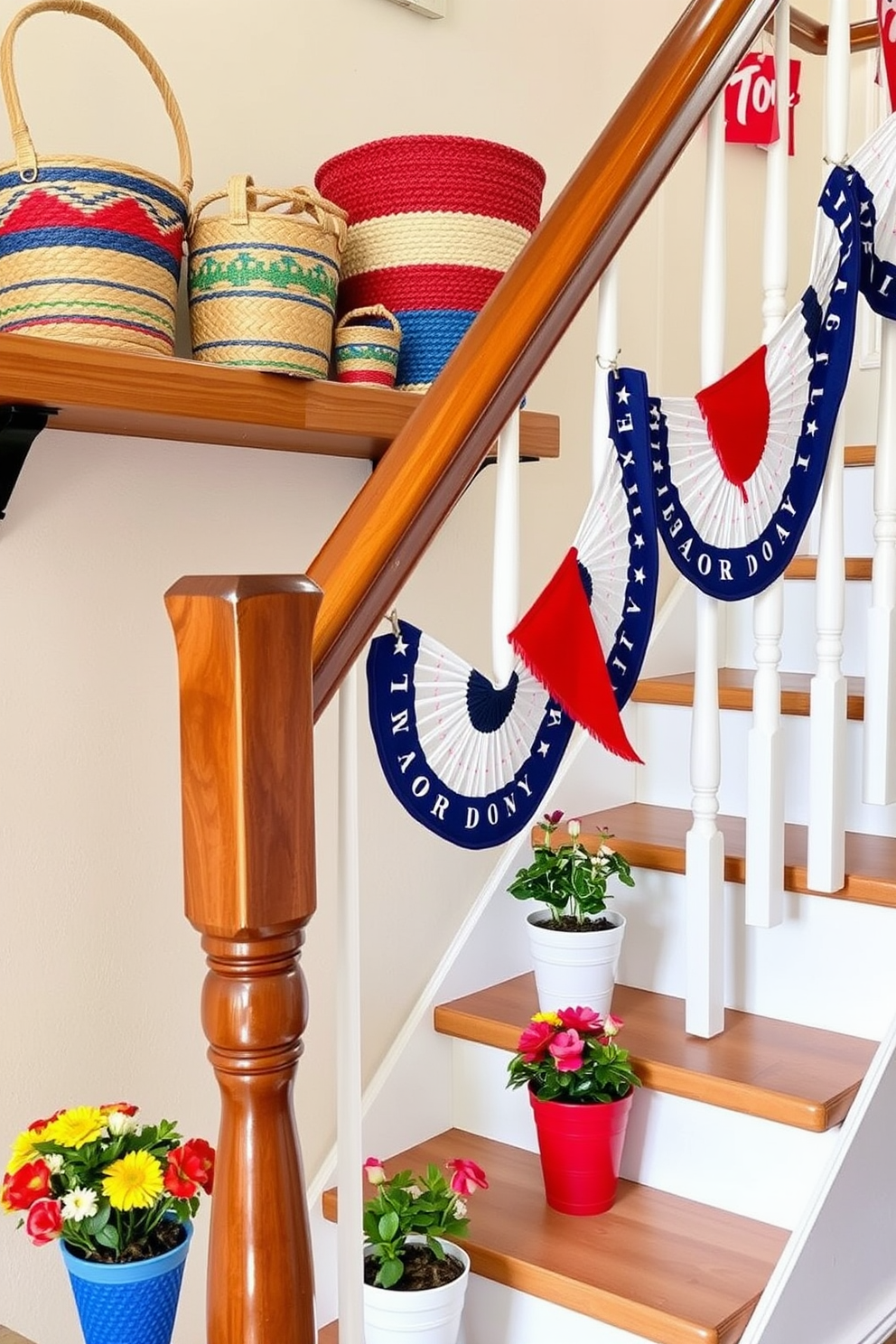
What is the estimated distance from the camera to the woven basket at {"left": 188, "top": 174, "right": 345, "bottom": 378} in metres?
1.44

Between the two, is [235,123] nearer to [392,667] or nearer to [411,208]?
[411,208]

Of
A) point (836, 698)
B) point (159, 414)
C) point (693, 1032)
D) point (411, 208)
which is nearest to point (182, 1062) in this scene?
point (693, 1032)

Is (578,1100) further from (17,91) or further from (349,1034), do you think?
(17,91)

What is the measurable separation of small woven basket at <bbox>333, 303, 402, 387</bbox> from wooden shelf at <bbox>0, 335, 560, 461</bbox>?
0.04m

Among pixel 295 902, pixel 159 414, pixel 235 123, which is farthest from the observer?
pixel 235 123

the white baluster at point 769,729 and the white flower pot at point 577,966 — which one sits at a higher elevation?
the white baluster at point 769,729

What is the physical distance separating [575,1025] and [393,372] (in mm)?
868

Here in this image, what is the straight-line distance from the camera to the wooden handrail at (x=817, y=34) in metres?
2.28

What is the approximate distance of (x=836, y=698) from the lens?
→ 1743 mm

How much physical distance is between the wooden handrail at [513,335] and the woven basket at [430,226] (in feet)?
0.97

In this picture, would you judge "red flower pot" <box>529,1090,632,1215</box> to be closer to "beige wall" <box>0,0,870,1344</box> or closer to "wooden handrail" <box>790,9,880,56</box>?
"beige wall" <box>0,0,870,1344</box>

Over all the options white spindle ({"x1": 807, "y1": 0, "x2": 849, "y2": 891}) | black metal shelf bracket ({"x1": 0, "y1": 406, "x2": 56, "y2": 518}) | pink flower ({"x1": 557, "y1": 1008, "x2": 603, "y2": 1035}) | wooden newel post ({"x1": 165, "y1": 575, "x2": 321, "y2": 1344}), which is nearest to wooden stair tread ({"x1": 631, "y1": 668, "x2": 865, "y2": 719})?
white spindle ({"x1": 807, "y1": 0, "x2": 849, "y2": 891})

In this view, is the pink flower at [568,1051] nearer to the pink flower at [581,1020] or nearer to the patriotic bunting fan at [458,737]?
the pink flower at [581,1020]

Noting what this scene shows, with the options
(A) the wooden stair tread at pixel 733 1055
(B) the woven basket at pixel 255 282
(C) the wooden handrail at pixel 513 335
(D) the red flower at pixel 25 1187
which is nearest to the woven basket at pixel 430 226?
(B) the woven basket at pixel 255 282
